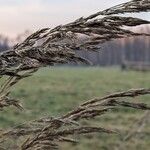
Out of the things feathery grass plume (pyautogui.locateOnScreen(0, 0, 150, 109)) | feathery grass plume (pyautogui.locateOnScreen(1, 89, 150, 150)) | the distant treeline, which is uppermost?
feathery grass plume (pyautogui.locateOnScreen(0, 0, 150, 109))

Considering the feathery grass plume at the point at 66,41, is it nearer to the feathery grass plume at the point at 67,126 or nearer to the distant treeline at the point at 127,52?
the feathery grass plume at the point at 67,126

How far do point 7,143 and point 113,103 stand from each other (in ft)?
1.26

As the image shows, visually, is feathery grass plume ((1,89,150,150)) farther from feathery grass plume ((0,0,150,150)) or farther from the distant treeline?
the distant treeline

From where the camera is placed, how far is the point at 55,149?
1895 millimetres

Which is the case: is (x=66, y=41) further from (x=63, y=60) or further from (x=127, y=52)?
(x=127, y=52)

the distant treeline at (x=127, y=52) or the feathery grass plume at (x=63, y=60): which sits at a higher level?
the feathery grass plume at (x=63, y=60)

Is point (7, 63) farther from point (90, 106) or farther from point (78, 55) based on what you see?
point (90, 106)

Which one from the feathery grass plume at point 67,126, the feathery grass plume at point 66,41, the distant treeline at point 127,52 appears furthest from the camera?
the distant treeline at point 127,52

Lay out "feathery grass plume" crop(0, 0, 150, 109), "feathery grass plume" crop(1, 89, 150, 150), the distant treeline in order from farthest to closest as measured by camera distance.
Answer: the distant treeline, "feathery grass plume" crop(1, 89, 150, 150), "feathery grass plume" crop(0, 0, 150, 109)

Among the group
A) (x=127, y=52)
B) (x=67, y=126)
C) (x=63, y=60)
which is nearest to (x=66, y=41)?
(x=63, y=60)

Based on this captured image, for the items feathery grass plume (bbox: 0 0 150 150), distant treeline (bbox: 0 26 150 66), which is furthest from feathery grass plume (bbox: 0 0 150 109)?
distant treeline (bbox: 0 26 150 66)


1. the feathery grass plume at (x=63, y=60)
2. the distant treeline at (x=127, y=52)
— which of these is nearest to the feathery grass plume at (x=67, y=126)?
the feathery grass plume at (x=63, y=60)

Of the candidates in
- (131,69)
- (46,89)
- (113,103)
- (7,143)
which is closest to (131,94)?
(113,103)

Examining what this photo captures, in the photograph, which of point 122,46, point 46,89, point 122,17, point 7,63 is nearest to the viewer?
point 7,63
